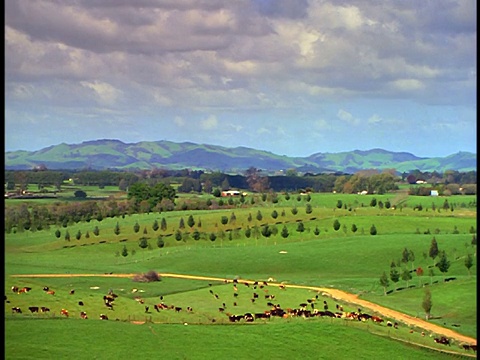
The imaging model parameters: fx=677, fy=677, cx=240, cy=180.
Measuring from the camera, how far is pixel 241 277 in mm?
58250

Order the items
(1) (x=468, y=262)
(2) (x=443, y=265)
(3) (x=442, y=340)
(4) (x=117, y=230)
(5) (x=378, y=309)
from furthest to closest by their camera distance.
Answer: (4) (x=117, y=230)
(2) (x=443, y=265)
(1) (x=468, y=262)
(5) (x=378, y=309)
(3) (x=442, y=340)

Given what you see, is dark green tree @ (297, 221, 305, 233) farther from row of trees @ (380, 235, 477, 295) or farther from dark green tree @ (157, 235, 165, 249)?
row of trees @ (380, 235, 477, 295)

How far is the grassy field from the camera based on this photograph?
31.1 metres

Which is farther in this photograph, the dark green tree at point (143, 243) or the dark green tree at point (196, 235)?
the dark green tree at point (196, 235)

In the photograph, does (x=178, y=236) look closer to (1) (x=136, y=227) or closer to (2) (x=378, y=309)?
(1) (x=136, y=227)

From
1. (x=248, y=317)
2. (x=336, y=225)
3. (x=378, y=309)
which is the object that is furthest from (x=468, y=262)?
(x=248, y=317)

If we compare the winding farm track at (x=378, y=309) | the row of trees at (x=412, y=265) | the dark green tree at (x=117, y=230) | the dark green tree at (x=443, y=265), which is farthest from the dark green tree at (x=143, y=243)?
the dark green tree at (x=443, y=265)

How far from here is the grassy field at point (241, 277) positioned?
3111 centimetres

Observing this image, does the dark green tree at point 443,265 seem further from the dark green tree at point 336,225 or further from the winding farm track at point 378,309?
the dark green tree at point 336,225

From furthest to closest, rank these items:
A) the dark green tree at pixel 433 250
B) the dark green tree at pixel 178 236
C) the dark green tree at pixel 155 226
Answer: the dark green tree at pixel 155 226 → the dark green tree at pixel 178 236 → the dark green tree at pixel 433 250

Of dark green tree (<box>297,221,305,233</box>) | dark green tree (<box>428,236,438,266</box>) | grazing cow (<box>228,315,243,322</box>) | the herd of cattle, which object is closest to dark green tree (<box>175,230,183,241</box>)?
dark green tree (<box>297,221,305,233</box>)

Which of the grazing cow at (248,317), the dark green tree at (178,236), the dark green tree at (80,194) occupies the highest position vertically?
the dark green tree at (80,194)

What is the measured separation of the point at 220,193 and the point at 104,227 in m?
39.4

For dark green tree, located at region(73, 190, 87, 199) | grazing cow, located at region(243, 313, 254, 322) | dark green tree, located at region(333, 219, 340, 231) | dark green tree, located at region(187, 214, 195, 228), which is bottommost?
grazing cow, located at region(243, 313, 254, 322)
